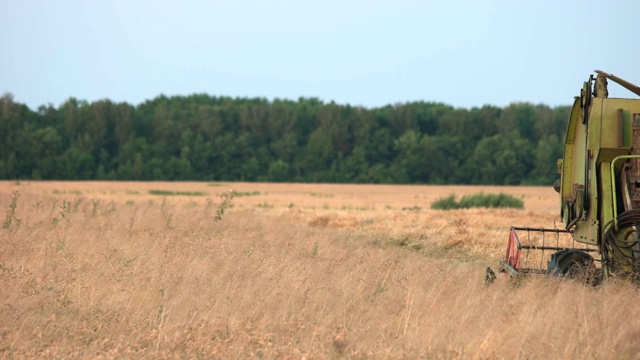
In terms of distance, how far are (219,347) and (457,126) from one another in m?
83.6

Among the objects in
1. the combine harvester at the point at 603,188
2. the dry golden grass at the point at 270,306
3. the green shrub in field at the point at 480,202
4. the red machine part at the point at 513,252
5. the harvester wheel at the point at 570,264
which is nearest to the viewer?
the dry golden grass at the point at 270,306

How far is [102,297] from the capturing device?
32.0 feet

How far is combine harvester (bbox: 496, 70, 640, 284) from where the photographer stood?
34.4 ft

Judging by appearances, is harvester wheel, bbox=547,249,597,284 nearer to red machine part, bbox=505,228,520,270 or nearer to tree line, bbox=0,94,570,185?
Result: red machine part, bbox=505,228,520,270

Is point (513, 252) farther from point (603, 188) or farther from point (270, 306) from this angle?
point (270, 306)

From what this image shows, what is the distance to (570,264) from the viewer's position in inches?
462

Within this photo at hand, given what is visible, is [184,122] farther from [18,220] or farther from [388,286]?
[388,286]

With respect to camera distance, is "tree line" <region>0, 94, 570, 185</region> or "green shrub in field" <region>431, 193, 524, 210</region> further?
"tree line" <region>0, 94, 570, 185</region>

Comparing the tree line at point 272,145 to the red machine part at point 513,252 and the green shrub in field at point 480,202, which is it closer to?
the green shrub in field at point 480,202

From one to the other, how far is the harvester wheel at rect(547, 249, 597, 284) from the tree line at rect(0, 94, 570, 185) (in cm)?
7204

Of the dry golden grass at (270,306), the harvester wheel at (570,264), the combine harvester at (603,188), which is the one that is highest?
the combine harvester at (603,188)

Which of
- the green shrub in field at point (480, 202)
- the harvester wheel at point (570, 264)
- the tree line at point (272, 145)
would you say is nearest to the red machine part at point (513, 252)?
the harvester wheel at point (570, 264)

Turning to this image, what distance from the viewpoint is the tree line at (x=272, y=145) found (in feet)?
269

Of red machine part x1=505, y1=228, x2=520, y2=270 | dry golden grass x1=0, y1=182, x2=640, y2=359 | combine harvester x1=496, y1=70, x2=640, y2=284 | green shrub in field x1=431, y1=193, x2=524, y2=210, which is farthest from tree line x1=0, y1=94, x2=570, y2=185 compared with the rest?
combine harvester x1=496, y1=70, x2=640, y2=284
